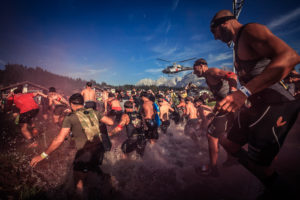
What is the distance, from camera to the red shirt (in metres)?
4.77

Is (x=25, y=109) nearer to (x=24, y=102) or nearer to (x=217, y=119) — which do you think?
(x=24, y=102)

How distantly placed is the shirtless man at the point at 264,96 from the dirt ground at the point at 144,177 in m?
1.51

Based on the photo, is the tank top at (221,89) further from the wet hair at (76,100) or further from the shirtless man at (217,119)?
the wet hair at (76,100)

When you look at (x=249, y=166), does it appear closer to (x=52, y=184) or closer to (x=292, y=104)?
(x=292, y=104)

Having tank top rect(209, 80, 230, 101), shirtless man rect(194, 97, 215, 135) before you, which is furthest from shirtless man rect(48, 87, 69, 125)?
shirtless man rect(194, 97, 215, 135)

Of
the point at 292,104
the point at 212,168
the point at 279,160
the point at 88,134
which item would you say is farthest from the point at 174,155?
the point at 292,104

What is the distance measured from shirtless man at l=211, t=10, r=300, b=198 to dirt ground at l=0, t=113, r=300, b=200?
1507mm

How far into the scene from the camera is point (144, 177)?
128 inches

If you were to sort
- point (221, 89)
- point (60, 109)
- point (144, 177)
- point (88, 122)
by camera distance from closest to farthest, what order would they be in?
point (88, 122)
point (221, 89)
point (144, 177)
point (60, 109)

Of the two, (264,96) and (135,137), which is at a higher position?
(264,96)

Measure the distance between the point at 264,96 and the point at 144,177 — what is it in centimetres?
325

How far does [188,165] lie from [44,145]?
6.07m

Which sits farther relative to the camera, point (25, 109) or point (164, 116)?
point (164, 116)

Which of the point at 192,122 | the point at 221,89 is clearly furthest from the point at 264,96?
Result: the point at 192,122
